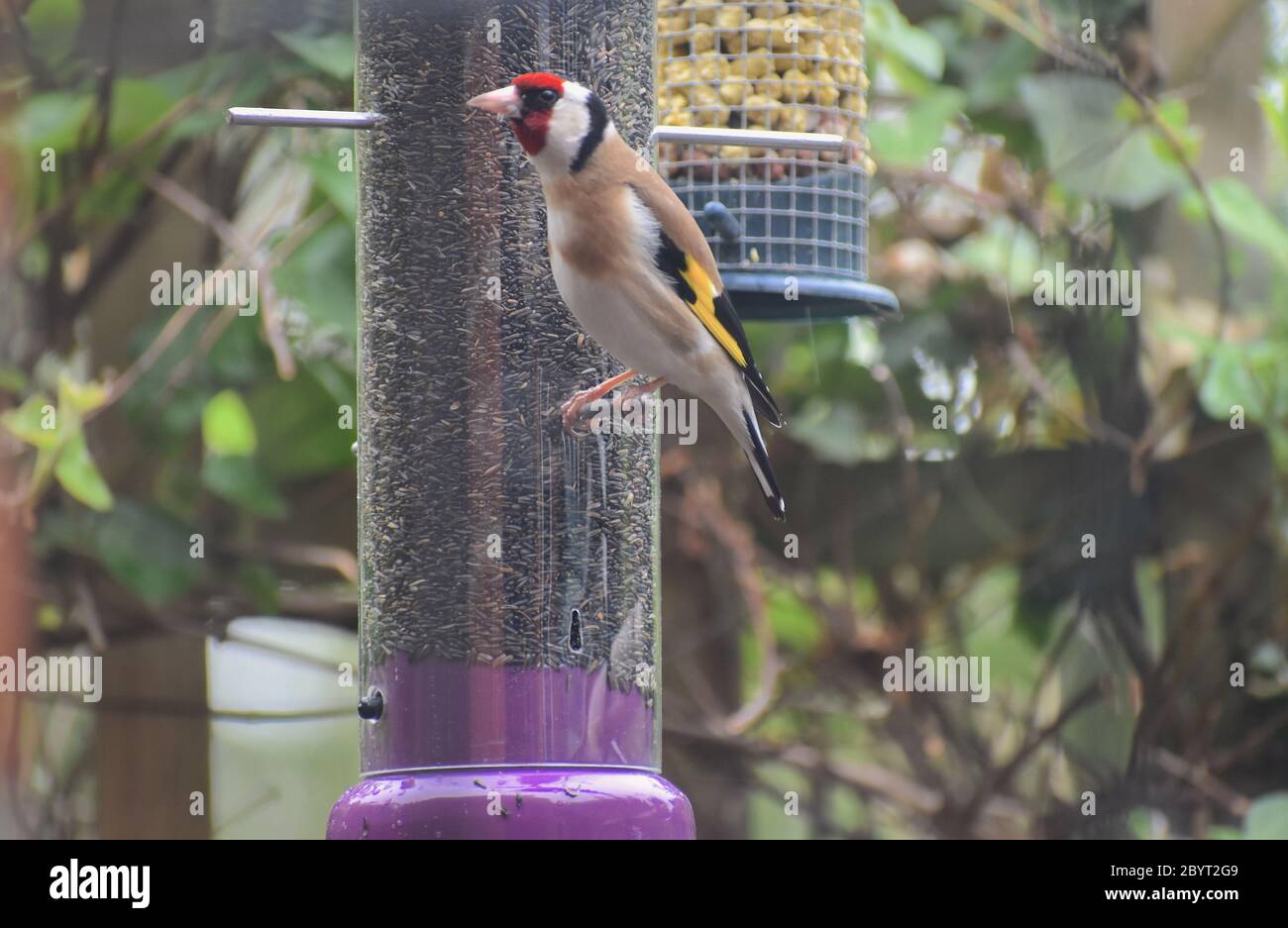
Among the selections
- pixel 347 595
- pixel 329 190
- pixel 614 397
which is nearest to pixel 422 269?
pixel 614 397

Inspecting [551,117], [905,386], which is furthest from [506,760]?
[905,386]

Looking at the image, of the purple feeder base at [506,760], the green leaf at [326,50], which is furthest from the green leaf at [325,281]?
the purple feeder base at [506,760]

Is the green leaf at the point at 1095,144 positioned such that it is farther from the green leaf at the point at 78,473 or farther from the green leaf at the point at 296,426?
the green leaf at the point at 78,473

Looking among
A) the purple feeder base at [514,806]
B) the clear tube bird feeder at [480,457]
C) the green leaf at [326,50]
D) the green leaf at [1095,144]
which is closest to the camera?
the purple feeder base at [514,806]

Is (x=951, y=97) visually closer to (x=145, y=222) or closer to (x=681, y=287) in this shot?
(x=681, y=287)

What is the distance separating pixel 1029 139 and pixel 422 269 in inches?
96.3

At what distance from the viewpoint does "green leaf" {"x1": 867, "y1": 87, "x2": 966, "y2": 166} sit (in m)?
4.99

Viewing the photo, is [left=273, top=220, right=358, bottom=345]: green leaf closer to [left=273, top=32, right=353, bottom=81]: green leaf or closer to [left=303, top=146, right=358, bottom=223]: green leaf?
[left=303, top=146, right=358, bottom=223]: green leaf

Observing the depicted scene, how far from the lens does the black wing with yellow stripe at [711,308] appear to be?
356 cm

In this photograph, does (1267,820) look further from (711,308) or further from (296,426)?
(296,426)

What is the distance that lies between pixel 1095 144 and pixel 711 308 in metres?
1.89

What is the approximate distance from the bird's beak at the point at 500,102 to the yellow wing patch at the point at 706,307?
0.46 meters

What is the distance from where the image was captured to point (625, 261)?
3.48 meters
